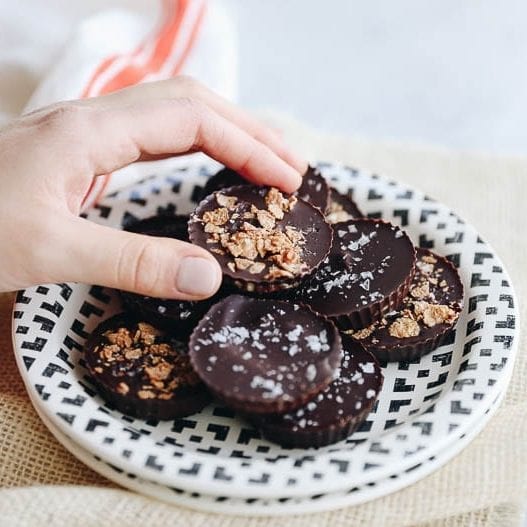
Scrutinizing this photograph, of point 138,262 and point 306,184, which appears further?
point 306,184

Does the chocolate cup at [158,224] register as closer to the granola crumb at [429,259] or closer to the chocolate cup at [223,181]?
the chocolate cup at [223,181]

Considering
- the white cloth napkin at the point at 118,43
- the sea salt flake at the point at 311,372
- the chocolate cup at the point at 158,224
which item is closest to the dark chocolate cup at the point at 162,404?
the sea salt flake at the point at 311,372

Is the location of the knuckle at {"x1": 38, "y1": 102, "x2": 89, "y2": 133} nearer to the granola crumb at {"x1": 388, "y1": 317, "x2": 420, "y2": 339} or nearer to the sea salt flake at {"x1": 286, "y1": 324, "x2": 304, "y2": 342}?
the sea salt flake at {"x1": 286, "y1": 324, "x2": 304, "y2": 342}

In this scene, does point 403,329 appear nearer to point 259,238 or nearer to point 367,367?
point 367,367

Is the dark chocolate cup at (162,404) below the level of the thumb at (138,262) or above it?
below

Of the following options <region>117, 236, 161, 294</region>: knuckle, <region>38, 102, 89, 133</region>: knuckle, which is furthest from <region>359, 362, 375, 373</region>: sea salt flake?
<region>38, 102, 89, 133</region>: knuckle

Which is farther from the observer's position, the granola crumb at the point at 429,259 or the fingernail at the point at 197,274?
the granola crumb at the point at 429,259

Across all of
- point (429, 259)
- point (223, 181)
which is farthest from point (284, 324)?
point (223, 181)
